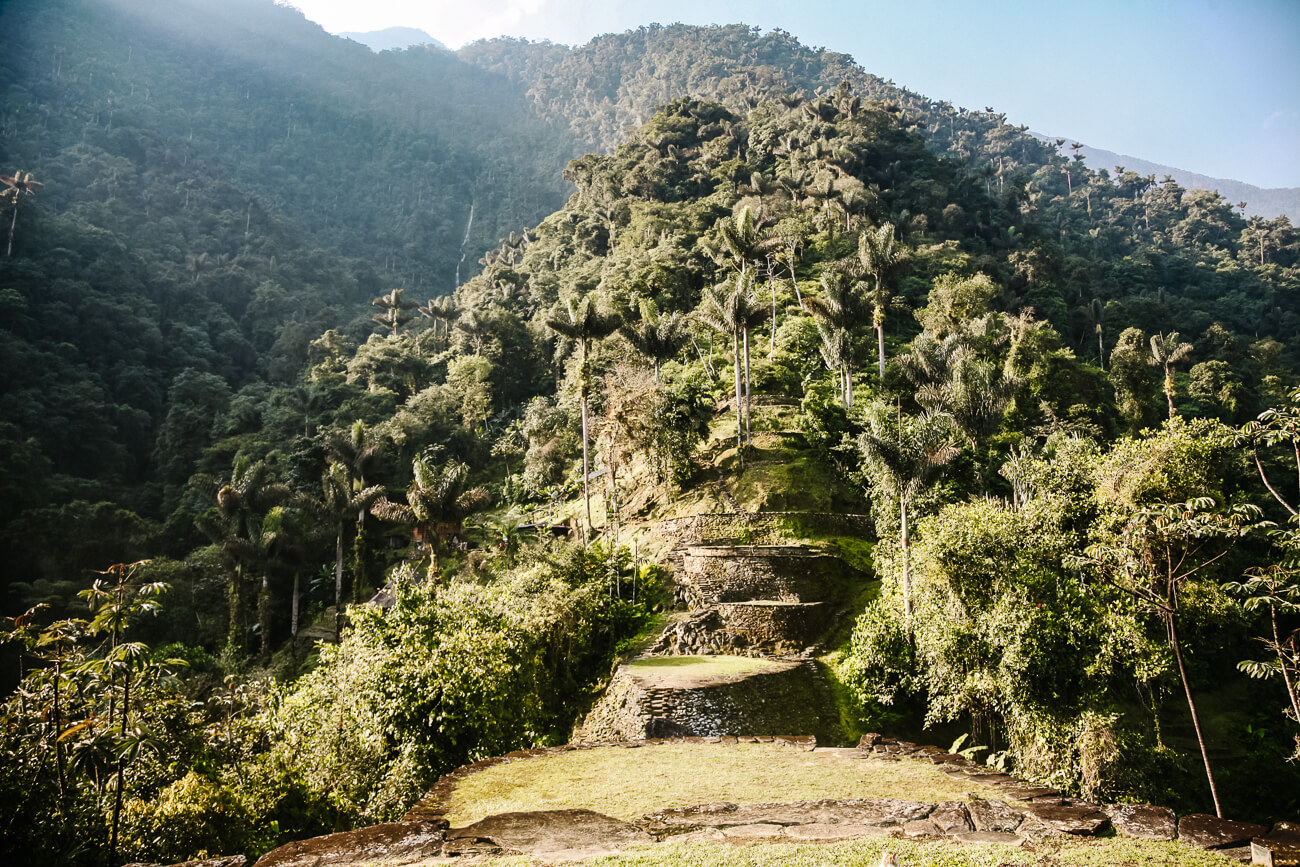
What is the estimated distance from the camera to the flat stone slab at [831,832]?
22.7 ft

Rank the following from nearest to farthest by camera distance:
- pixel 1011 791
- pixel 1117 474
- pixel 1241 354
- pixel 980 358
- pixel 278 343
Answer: pixel 1011 791 < pixel 1117 474 < pixel 980 358 < pixel 1241 354 < pixel 278 343

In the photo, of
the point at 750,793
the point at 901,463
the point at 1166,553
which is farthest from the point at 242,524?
the point at 1166,553

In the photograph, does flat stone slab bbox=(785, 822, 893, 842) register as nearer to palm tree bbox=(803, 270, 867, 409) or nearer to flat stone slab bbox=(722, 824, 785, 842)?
flat stone slab bbox=(722, 824, 785, 842)

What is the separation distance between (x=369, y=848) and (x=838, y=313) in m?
28.8

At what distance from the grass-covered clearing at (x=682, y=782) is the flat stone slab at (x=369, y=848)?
0.84 meters

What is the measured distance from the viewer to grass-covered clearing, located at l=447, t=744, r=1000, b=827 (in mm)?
8883

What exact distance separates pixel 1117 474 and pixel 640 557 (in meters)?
14.0

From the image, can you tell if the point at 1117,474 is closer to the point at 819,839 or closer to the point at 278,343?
the point at 819,839

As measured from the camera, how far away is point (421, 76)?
6708 inches

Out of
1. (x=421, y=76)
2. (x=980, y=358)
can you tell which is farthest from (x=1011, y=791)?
(x=421, y=76)

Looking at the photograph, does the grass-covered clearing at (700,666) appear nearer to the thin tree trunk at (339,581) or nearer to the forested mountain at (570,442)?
the forested mountain at (570,442)

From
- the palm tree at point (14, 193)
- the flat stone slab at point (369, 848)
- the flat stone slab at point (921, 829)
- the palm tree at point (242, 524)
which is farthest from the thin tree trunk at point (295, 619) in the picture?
the palm tree at point (14, 193)

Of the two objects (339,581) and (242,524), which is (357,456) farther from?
(339,581)

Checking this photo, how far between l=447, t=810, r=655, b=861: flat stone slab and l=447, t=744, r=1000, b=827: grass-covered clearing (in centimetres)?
44
